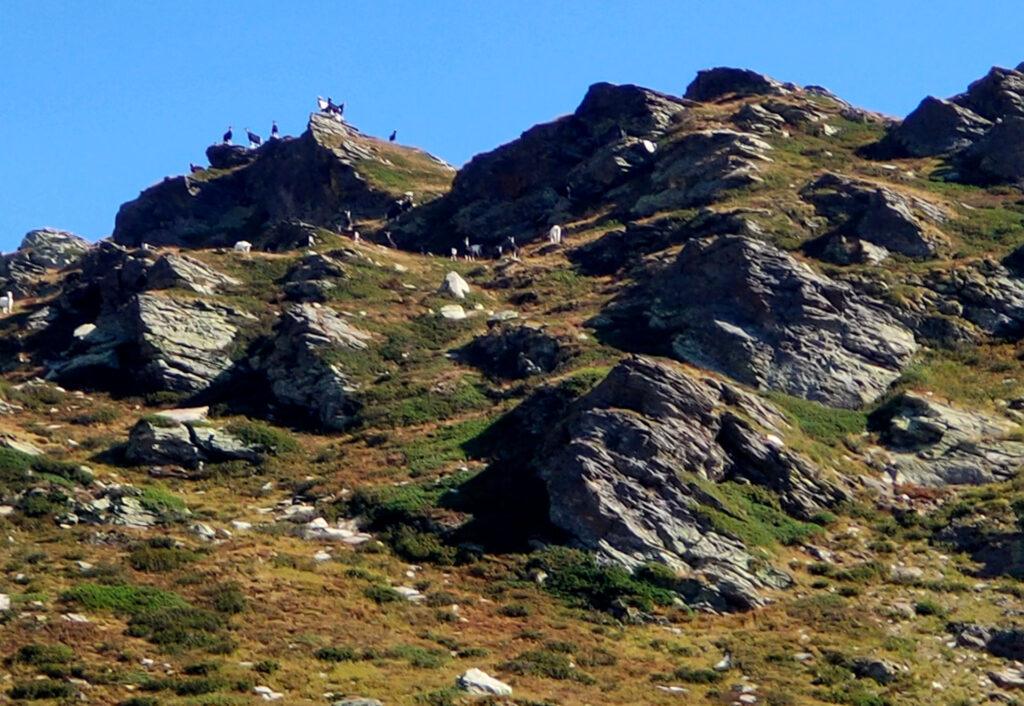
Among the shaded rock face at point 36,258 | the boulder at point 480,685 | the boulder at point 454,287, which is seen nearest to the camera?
the boulder at point 480,685

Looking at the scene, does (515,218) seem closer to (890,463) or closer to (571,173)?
(571,173)

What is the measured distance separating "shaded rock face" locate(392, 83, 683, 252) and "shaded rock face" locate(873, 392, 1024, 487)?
30153 mm

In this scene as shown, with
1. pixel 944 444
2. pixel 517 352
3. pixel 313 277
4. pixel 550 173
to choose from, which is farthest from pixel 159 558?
pixel 550 173

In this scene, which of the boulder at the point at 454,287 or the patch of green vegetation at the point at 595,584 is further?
the boulder at the point at 454,287

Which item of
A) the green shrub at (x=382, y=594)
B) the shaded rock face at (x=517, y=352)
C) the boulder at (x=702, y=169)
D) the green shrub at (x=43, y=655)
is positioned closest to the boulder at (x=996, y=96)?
the boulder at (x=702, y=169)

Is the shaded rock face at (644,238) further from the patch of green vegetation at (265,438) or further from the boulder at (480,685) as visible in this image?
the boulder at (480,685)

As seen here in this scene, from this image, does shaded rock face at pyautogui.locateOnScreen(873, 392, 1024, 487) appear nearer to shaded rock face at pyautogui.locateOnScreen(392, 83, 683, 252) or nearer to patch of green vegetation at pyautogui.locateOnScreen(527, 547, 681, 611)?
patch of green vegetation at pyautogui.locateOnScreen(527, 547, 681, 611)

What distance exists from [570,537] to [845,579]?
689cm

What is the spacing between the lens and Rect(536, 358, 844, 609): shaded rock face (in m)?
40.6

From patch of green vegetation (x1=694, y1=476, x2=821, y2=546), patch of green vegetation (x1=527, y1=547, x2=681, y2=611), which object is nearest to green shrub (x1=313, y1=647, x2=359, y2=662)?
patch of green vegetation (x1=527, y1=547, x2=681, y2=611)

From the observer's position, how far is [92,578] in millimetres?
36812

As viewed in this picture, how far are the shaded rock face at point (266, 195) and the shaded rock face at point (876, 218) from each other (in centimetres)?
2762

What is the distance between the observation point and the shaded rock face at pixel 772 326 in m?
54.6

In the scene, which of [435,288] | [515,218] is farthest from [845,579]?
[515,218]
